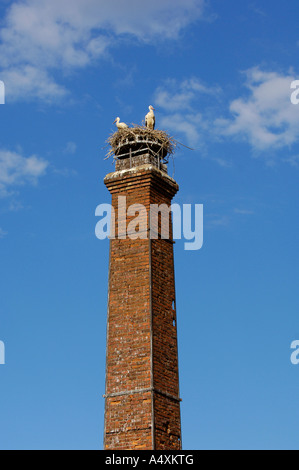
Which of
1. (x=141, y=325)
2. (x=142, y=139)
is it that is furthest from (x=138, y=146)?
(x=141, y=325)

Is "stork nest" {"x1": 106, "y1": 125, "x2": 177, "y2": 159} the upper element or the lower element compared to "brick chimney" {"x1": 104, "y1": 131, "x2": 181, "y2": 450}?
upper

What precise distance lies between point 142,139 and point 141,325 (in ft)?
17.0

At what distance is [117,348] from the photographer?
1731 centimetres

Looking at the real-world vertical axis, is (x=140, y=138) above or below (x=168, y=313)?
above

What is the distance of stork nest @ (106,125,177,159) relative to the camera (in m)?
19.6

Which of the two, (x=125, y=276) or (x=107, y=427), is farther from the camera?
(x=125, y=276)

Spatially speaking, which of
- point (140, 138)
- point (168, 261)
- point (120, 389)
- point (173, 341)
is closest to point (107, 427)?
point (120, 389)

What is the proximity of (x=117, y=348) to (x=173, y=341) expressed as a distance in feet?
4.50

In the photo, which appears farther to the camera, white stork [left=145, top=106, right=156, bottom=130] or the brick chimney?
white stork [left=145, top=106, right=156, bottom=130]

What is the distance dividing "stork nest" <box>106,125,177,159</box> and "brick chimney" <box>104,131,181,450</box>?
34cm

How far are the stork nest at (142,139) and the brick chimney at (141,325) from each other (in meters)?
0.34

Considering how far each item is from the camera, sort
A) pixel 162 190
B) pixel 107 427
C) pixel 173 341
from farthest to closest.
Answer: pixel 162 190 < pixel 173 341 < pixel 107 427
